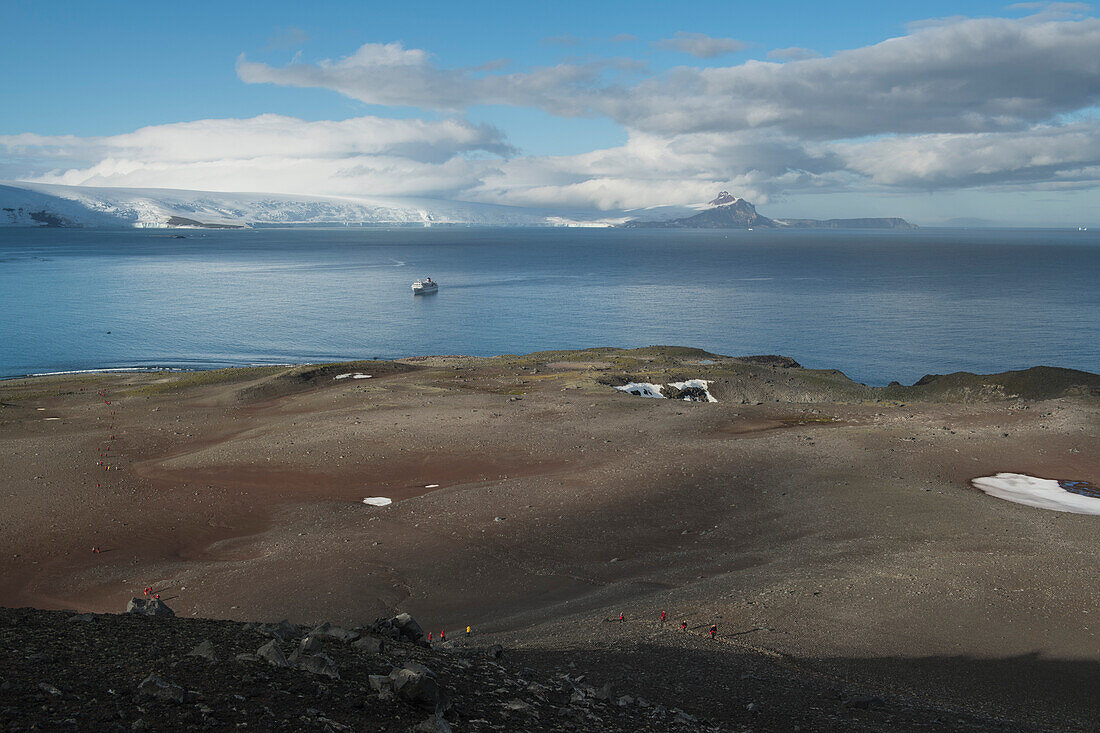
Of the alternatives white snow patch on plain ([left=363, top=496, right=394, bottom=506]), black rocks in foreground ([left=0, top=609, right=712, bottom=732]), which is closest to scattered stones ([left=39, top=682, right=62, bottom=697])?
black rocks in foreground ([left=0, top=609, right=712, bottom=732])

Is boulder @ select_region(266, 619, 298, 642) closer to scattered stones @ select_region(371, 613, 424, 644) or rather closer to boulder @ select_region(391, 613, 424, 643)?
scattered stones @ select_region(371, 613, 424, 644)

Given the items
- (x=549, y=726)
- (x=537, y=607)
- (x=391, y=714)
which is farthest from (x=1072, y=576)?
(x=391, y=714)

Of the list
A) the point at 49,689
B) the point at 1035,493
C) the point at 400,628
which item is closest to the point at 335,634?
the point at 400,628

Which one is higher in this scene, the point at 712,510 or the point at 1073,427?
the point at 1073,427

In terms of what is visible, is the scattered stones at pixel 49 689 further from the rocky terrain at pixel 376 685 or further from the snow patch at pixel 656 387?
the snow patch at pixel 656 387

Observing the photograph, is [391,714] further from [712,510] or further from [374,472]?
[374,472]

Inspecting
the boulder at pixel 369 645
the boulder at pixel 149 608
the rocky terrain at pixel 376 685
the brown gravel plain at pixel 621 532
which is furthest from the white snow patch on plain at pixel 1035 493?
the boulder at pixel 149 608
